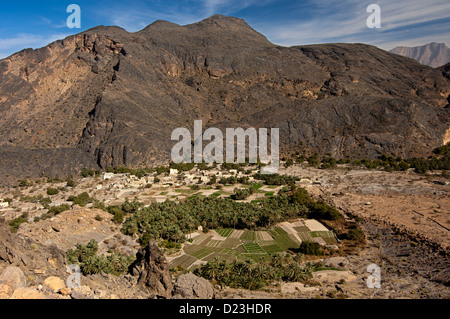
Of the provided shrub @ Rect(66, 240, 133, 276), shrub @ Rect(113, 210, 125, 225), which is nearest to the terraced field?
shrub @ Rect(66, 240, 133, 276)

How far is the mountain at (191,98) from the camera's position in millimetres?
80312

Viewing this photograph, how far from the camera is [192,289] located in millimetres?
20203

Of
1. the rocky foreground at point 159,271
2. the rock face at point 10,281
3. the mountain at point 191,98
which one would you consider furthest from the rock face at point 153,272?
the mountain at point 191,98

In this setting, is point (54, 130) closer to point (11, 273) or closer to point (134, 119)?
point (134, 119)

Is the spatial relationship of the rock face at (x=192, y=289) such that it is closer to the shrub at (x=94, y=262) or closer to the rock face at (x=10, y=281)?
the shrub at (x=94, y=262)

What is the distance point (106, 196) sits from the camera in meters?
55.1

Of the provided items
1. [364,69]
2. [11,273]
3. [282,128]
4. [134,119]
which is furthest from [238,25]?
[11,273]

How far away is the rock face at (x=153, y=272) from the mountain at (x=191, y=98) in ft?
183

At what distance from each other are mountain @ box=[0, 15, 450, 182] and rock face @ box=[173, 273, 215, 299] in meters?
59.1

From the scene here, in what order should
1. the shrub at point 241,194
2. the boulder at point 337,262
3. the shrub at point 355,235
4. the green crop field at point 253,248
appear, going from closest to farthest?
the boulder at point 337,262
the green crop field at point 253,248
the shrub at point 355,235
the shrub at point 241,194

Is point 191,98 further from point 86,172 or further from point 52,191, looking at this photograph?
point 52,191

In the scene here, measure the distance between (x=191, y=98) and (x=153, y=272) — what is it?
92.2 metres

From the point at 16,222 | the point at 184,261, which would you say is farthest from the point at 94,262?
the point at 16,222

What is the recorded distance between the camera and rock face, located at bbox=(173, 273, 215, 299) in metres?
19.9
